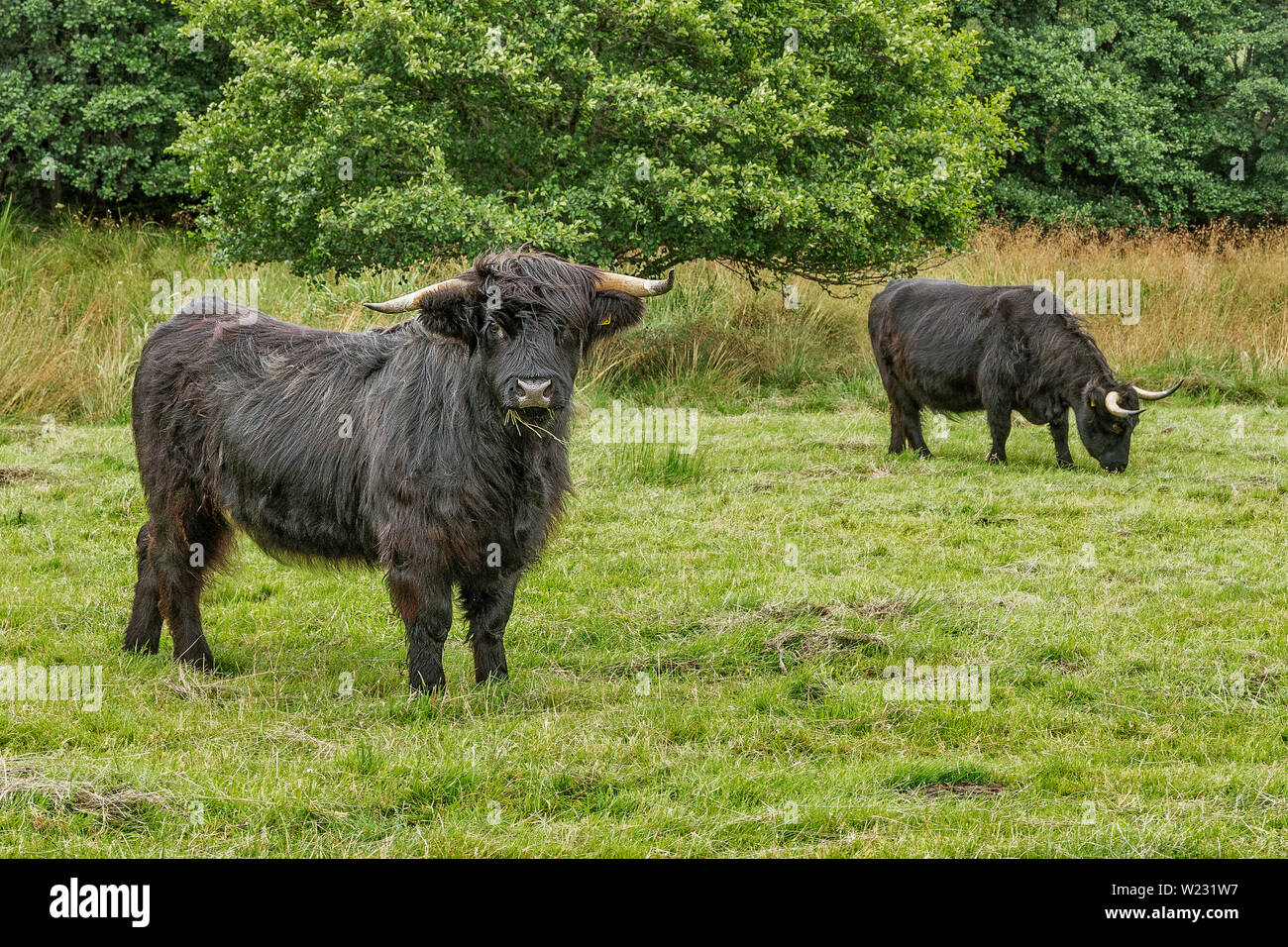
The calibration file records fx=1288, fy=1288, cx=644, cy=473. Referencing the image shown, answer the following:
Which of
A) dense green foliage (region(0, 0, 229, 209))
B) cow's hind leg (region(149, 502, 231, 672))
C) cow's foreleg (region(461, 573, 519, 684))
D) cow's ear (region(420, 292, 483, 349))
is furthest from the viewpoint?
dense green foliage (region(0, 0, 229, 209))

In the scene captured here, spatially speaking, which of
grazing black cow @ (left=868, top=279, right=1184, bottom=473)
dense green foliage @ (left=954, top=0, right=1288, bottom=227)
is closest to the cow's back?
grazing black cow @ (left=868, top=279, right=1184, bottom=473)

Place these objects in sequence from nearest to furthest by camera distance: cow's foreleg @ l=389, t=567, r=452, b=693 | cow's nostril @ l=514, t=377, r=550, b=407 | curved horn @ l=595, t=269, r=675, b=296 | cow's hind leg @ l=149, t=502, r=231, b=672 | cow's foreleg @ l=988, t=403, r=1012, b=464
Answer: cow's nostril @ l=514, t=377, r=550, b=407, cow's foreleg @ l=389, t=567, r=452, b=693, curved horn @ l=595, t=269, r=675, b=296, cow's hind leg @ l=149, t=502, r=231, b=672, cow's foreleg @ l=988, t=403, r=1012, b=464

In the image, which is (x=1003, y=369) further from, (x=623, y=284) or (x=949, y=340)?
(x=623, y=284)

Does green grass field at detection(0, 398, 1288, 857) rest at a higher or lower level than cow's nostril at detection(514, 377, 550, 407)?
lower

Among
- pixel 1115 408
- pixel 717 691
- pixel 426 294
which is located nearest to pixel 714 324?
pixel 1115 408

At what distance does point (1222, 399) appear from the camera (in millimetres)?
14250

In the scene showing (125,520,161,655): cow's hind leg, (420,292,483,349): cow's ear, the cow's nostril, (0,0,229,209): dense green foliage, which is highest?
(0,0,229,209): dense green foliage

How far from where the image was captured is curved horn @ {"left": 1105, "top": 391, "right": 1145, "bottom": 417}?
10.6m

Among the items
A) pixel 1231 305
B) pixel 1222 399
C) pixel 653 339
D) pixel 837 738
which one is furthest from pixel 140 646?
pixel 1231 305

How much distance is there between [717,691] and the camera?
5.45 m

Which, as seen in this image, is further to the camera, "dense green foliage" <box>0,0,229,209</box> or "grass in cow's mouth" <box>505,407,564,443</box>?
"dense green foliage" <box>0,0,229,209</box>

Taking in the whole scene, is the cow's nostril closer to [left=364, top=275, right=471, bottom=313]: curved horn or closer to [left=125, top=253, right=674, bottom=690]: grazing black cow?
[left=125, top=253, right=674, bottom=690]: grazing black cow

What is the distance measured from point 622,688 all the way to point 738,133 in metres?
8.63

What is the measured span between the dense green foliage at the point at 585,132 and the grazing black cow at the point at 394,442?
6302 mm
